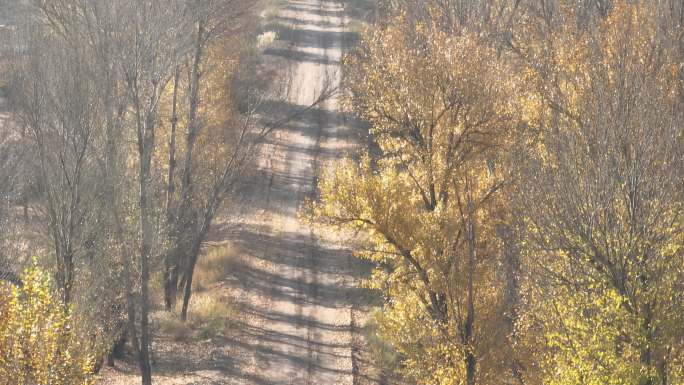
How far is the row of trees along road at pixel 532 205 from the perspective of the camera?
640 inches

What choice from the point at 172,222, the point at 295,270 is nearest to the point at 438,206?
the point at 172,222

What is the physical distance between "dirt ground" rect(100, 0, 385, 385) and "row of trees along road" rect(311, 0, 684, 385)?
16.9ft

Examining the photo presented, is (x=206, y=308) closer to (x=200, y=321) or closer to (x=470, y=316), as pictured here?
(x=200, y=321)

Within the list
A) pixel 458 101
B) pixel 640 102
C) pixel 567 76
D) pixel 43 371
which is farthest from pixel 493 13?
pixel 43 371

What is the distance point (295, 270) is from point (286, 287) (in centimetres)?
158

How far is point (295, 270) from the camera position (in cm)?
3444

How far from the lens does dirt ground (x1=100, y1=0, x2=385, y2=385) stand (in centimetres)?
2666

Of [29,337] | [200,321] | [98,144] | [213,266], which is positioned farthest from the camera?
[213,266]

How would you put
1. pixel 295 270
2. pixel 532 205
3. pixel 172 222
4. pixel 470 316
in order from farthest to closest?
pixel 295 270
pixel 172 222
pixel 470 316
pixel 532 205

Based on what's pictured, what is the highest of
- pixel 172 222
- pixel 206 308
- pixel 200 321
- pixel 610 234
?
pixel 610 234

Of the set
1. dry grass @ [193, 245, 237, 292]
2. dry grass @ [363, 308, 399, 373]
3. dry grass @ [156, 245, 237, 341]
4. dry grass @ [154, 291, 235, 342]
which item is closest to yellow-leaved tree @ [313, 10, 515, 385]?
dry grass @ [363, 308, 399, 373]

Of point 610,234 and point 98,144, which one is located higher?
point 610,234

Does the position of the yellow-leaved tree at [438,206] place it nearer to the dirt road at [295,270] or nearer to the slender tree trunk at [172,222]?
the dirt road at [295,270]

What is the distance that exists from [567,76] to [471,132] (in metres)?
4.07
